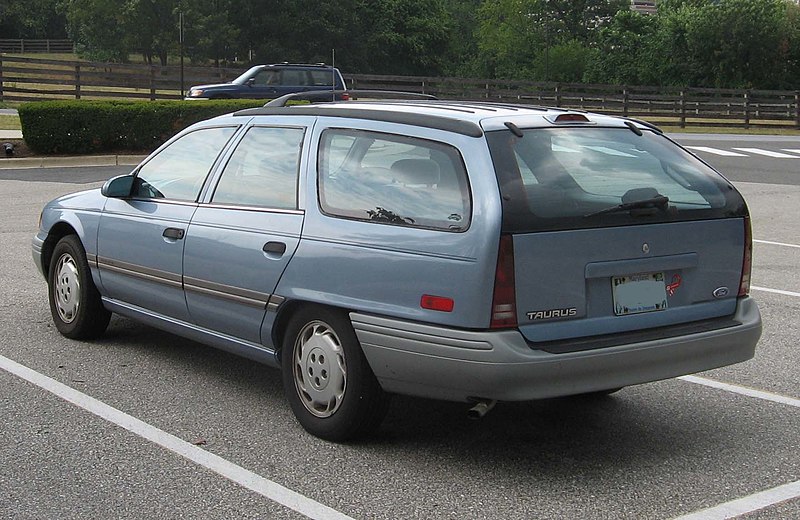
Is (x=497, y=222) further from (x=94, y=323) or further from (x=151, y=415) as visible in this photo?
(x=94, y=323)

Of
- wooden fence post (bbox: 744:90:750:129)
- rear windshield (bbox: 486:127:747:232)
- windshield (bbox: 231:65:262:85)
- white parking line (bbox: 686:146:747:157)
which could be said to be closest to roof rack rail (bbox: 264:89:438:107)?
rear windshield (bbox: 486:127:747:232)

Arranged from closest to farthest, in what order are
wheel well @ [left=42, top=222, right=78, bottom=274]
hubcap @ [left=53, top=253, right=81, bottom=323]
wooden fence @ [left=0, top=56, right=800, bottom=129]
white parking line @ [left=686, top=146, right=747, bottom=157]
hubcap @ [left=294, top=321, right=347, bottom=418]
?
hubcap @ [left=294, top=321, right=347, bottom=418], hubcap @ [left=53, top=253, right=81, bottom=323], wheel well @ [left=42, top=222, right=78, bottom=274], white parking line @ [left=686, top=146, right=747, bottom=157], wooden fence @ [left=0, top=56, right=800, bottom=129]

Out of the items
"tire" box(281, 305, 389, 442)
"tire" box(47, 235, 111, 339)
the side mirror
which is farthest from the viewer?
"tire" box(47, 235, 111, 339)

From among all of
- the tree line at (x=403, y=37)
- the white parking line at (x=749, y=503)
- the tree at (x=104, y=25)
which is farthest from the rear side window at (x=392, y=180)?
the tree at (x=104, y=25)

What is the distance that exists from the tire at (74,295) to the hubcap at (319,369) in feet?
7.07

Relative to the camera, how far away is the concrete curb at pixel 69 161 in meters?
19.2

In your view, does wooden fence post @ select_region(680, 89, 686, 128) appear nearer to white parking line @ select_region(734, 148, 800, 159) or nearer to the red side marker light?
white parking line @ select_region(734, 148, 800, 159)

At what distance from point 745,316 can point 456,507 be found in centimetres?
184

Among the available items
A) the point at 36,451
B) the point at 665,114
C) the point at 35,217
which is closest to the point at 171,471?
the point at 36,451

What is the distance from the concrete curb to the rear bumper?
51.4ft

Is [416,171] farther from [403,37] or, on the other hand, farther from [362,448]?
[403,37]

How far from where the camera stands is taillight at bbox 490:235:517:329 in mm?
4586

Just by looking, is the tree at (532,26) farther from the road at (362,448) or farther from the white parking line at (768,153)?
the road at (362,448)

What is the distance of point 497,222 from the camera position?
4.59 metres
